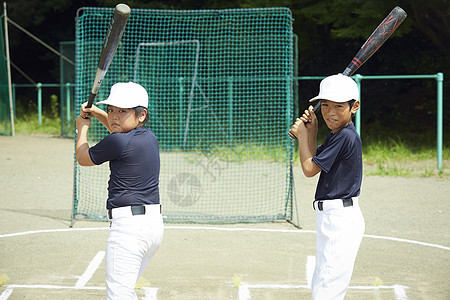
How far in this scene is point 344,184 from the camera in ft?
13.8

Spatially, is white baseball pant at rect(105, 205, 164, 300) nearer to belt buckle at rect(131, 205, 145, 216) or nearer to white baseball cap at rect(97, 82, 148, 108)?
belt buckle at rect(131, 205, 145, 216)

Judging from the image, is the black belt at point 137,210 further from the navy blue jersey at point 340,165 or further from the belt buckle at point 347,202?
the belt buckle at point 347,202

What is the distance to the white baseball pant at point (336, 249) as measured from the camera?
13.4 ft

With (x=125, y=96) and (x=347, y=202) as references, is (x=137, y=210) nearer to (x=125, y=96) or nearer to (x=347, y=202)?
(x=125, y=96)

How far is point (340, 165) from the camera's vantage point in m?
4.22

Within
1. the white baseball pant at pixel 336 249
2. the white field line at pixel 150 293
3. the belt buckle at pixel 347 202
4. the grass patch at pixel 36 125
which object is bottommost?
the white field line at pixel 150 293

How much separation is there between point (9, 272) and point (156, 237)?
265cm

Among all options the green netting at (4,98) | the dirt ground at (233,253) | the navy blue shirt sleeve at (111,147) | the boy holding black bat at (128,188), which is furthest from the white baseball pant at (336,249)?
the green netting at (4,98)

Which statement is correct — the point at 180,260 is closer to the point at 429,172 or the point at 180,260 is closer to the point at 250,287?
the point at 250,287

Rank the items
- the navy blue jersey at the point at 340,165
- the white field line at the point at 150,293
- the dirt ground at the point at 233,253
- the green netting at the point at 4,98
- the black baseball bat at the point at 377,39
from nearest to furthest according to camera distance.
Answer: the navy blue jersey at the point at 340,165, the black baseball bat at the point at 377,39, the white field line at the point at 150,293, the dirt ground at the point at 233,253, the green netting at the point at 4,98

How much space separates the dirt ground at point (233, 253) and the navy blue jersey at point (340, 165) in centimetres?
167

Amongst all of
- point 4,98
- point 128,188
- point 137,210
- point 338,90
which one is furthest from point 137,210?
point 4,98

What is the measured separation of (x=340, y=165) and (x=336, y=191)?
0.17 m

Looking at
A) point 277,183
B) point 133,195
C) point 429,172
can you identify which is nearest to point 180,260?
point 133,195
